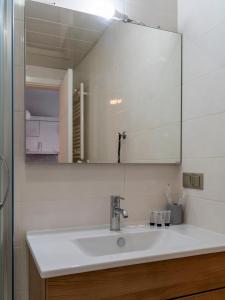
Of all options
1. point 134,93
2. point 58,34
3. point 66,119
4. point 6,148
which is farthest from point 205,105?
point 6,148

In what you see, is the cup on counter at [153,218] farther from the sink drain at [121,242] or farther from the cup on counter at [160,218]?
the sink drain at [121,242]

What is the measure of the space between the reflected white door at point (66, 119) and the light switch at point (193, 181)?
621mm

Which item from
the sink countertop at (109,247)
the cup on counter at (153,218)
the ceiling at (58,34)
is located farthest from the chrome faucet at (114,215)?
the ceiling at (58,34)

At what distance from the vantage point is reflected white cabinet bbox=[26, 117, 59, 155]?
130cm

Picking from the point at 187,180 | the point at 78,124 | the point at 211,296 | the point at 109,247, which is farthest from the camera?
the point at 187,180

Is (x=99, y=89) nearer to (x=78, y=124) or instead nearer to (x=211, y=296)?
(x=78, y=124)

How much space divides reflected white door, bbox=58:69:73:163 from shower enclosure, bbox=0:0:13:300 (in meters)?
0.24

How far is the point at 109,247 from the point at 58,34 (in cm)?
102

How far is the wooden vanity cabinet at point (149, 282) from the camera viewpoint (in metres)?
0.90

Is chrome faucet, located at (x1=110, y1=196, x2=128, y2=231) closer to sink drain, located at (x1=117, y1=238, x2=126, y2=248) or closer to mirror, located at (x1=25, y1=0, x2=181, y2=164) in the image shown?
sink drain, located at (x1=117, y1=238, x2=126, y2=248)

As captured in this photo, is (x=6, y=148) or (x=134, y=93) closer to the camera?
(x=6, y=148)

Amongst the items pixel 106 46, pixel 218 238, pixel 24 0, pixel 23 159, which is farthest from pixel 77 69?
pixel 218 238

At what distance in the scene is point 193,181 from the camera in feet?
4.90

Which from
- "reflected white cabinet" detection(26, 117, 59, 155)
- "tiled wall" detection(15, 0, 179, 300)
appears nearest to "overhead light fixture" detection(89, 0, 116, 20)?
"tiled wall" detection(15, 0, 179, 300)
